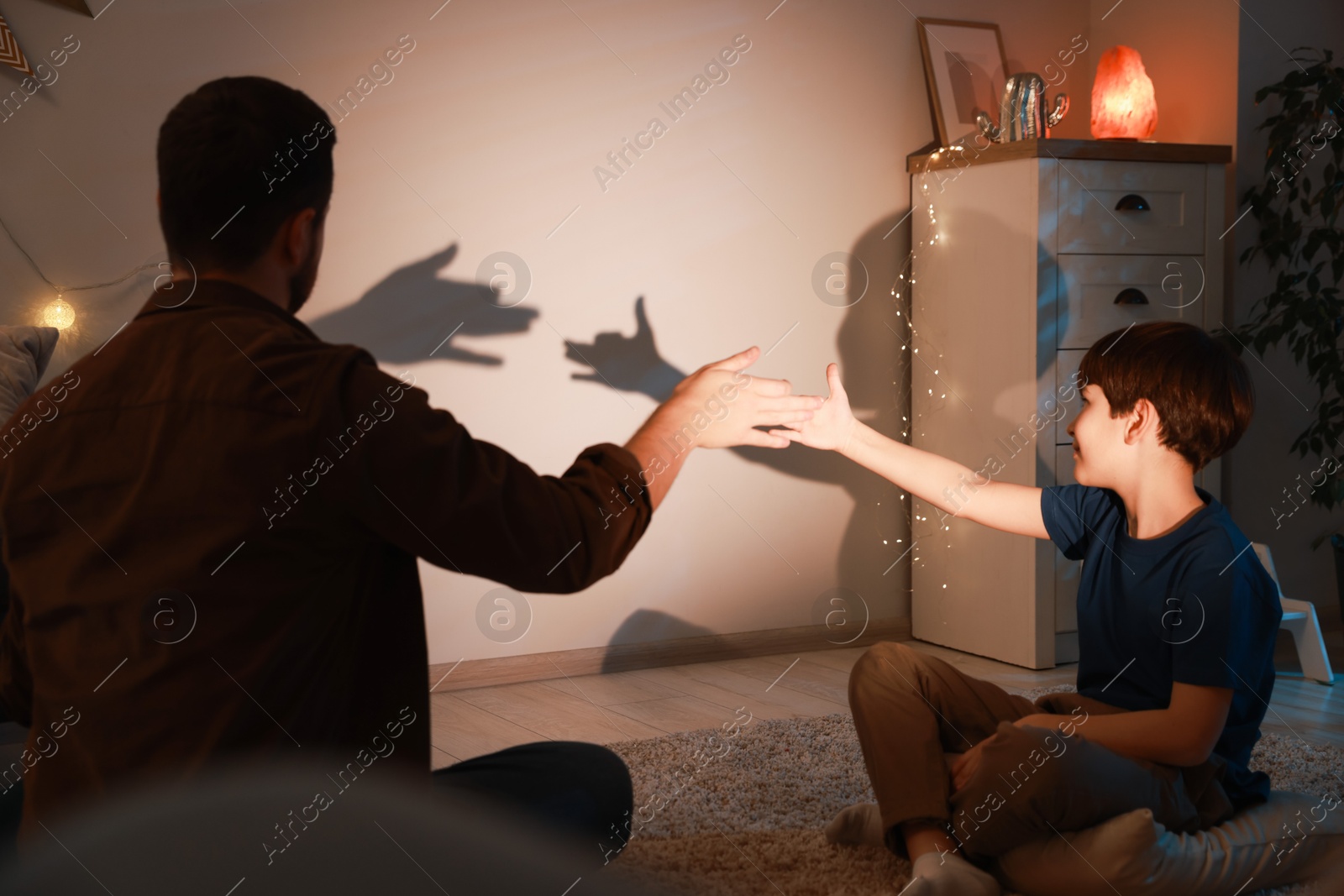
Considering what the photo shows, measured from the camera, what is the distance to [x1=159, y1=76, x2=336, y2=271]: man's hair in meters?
0.87

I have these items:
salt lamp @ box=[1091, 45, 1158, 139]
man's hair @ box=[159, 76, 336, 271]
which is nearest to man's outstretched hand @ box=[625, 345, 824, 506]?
man's hair @ box=[159, 76, 336, 271]

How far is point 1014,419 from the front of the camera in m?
2.88

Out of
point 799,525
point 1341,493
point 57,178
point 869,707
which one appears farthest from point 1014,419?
point 57,178

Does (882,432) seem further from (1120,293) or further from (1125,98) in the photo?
(1125,98)

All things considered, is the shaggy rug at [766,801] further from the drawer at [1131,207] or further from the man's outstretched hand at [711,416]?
the drawer at [1131,207]

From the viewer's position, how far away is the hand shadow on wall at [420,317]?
2607mm

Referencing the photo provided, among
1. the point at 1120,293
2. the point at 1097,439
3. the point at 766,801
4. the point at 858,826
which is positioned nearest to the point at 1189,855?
the point at 858,826

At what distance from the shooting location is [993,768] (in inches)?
55.8

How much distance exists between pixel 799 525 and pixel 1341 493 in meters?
1.43

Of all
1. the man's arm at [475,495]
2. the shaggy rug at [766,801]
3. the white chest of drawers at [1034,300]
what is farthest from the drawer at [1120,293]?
the man's arm at [475,495]

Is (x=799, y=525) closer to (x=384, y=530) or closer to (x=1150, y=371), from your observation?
(x=1150, y=371)

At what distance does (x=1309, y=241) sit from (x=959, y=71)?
3.50ft

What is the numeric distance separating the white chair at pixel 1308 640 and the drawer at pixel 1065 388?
1.91ft

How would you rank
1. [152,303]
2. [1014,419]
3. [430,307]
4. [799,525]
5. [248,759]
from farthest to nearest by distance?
[799,525] → [1014,419] → [430,307] → [152,303] → [248,759]
